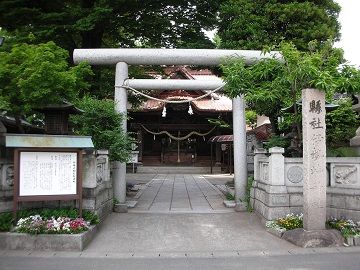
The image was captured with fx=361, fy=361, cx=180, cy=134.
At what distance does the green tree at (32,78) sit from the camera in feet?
31.1

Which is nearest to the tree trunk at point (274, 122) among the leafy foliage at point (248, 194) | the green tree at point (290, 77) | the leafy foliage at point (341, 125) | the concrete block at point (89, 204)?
the leafy foliage at point (341, 125)

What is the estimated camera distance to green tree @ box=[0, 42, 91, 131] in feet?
31.1

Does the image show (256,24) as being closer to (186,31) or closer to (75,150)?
(186,31)

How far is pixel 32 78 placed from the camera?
30.5 ft

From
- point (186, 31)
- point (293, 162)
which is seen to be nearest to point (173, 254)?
point (293, 162)

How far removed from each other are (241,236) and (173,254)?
2143 mm

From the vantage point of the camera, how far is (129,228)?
9578 mm

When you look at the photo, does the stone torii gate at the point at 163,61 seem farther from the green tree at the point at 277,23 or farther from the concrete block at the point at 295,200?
the concrete block at the point at 295,200

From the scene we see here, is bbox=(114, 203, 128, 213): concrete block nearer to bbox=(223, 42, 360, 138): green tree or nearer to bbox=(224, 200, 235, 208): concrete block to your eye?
bbox=(224, 200, 235, 208): concrete block

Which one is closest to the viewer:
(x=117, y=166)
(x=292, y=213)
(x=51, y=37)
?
(x=292, y=213)

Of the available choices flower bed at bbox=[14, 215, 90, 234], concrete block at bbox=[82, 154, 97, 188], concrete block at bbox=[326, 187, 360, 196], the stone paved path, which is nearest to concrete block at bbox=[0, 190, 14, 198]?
flower bed at bbox=[14, 215, 90, 234]

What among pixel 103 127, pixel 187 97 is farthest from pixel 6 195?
pixel 187 97

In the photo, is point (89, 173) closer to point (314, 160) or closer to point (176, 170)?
point (314, 160)

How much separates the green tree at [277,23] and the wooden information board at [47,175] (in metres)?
8.39
